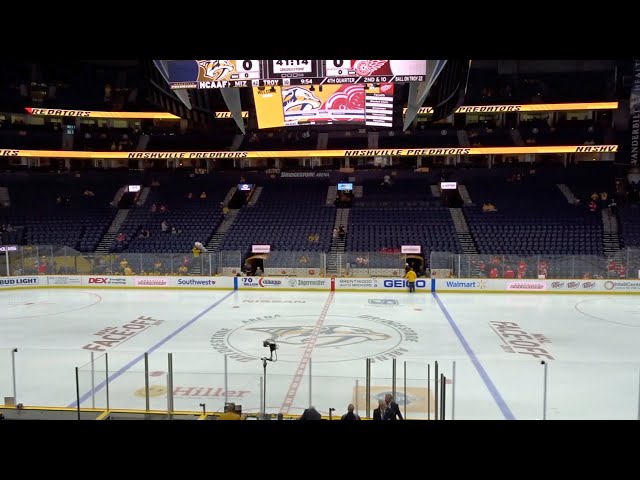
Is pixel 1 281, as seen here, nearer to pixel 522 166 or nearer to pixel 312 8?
pixel 312 8

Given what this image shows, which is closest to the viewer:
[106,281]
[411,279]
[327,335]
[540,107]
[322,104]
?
[327,335]

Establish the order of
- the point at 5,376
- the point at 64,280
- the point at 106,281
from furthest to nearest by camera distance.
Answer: the point at 64,280 → the point at 106,281 → the point at 5,376

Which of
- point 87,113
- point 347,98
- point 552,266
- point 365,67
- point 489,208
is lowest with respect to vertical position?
point 552,266

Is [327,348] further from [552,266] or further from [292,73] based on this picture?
[552,266]

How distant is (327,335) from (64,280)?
1518 cm

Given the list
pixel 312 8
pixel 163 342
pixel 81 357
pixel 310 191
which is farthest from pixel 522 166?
pixel 312 8

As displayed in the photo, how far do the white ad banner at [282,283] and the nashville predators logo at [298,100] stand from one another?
813cm

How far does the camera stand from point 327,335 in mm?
14008

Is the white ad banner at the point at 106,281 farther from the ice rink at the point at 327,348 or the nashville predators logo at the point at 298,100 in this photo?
the nashville predators logo at the point at 298,100

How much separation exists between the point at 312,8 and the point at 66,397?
347 inches

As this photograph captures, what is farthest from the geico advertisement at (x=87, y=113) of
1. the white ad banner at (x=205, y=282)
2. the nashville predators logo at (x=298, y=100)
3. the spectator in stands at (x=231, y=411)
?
the spectator in stands at (x=231, y=411)

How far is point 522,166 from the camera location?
32.5m

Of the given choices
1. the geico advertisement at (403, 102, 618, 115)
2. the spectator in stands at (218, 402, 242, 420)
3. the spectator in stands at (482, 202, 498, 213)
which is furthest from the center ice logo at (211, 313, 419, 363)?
the geico advertisement at (403, 102, 618, 115)

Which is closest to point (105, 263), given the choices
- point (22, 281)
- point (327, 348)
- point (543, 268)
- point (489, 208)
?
point (22, 281)
